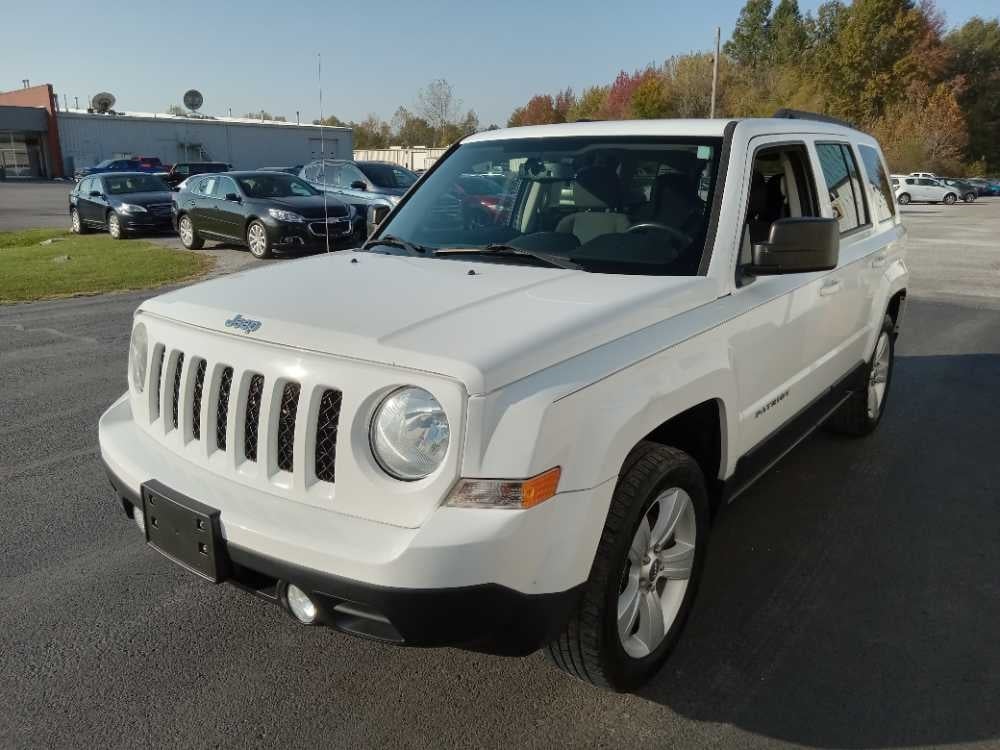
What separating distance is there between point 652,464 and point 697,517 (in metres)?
0.48

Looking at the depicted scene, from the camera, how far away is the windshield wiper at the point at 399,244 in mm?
3658

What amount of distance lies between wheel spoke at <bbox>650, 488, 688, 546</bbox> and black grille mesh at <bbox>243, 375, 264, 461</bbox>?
1310 mm

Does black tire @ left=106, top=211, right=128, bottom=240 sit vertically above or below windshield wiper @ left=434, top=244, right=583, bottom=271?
below

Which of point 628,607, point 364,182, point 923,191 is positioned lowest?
point 923,191

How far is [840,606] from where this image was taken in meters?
3.37

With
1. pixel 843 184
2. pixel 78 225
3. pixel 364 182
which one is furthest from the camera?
pixel 78 225

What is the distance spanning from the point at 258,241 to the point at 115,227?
225 inches

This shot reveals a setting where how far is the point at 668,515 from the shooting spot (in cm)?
278

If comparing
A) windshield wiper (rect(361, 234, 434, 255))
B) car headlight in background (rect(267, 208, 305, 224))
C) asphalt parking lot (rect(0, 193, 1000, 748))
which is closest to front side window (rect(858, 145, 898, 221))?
asphalt parking lot (rect(0, 193, 1000, 748))

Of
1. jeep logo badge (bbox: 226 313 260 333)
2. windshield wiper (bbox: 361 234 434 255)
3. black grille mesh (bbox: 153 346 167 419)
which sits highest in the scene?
windshield wiper (bbox: 361 234 434 255)

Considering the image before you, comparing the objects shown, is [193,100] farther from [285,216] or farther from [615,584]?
[615,584]

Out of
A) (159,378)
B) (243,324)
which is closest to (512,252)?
(243,324)

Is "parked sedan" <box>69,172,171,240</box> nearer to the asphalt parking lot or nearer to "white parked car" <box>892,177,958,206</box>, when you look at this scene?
the asphalt parking lot

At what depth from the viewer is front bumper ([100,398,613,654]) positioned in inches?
82.8
